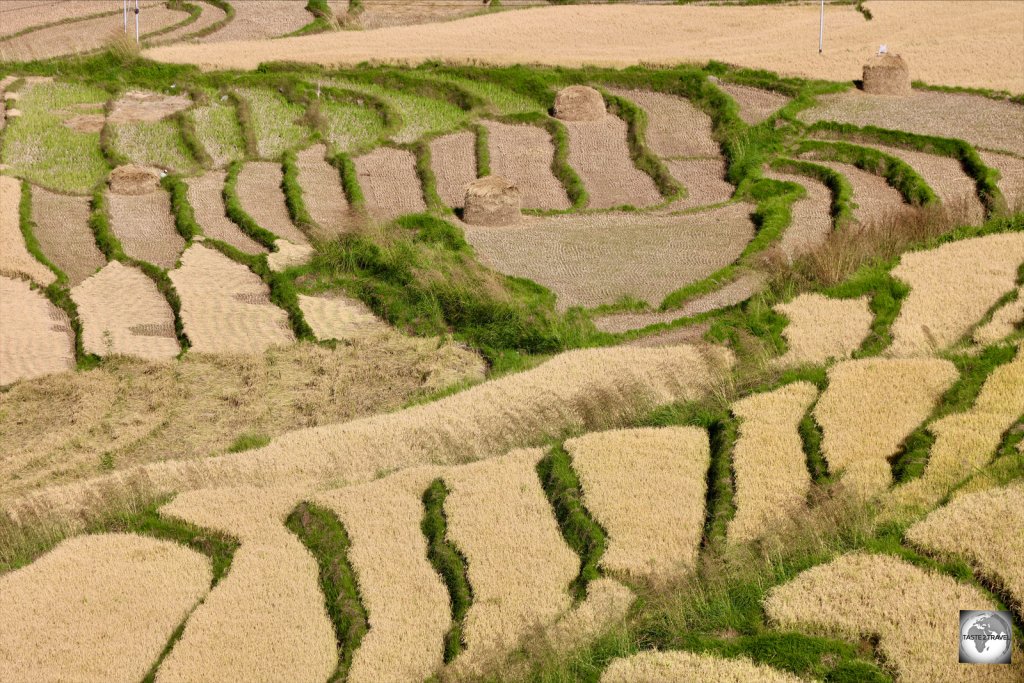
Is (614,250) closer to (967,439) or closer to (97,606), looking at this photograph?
(967,439)

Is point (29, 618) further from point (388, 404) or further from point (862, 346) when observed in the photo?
point (862, 346)

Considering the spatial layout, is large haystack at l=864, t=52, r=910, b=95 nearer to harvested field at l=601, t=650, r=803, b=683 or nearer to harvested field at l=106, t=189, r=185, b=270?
harvested field at l=106, t=189, r=185, b=270

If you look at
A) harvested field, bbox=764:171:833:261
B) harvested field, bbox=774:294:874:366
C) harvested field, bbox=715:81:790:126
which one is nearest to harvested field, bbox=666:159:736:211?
harvested field, bbox=764:171:833:261

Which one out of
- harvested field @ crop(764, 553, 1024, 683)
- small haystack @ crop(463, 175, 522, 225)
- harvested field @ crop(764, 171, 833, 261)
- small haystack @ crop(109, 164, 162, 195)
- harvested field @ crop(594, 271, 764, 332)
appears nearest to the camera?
harvested field @ crop(764, 553, 1024, 683)

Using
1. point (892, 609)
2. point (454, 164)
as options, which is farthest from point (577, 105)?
point (892, 609)

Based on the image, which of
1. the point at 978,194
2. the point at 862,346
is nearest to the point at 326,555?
the point at 862,346

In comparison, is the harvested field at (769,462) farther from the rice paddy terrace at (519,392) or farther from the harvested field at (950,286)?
the harvested field at (950,286)
